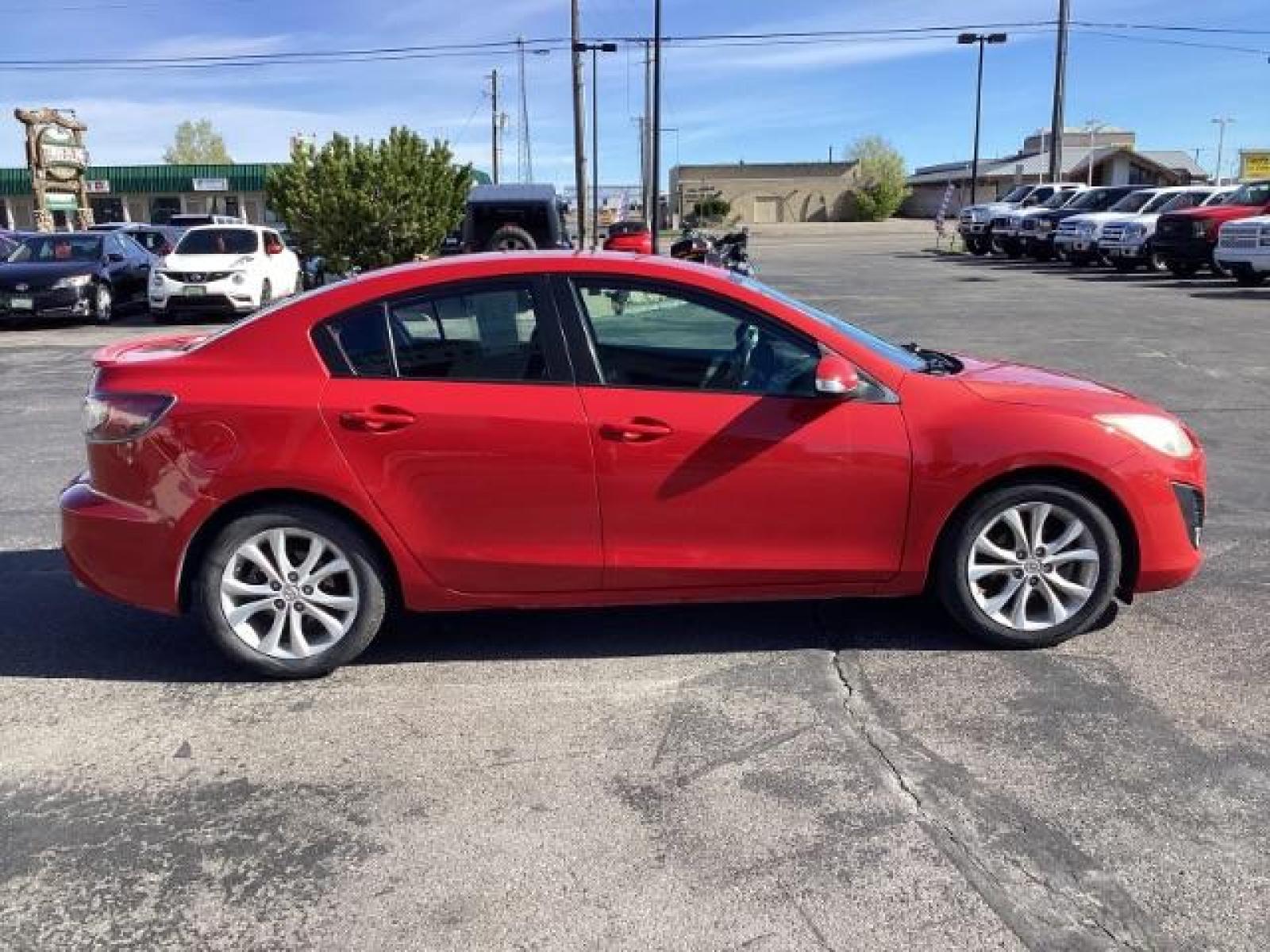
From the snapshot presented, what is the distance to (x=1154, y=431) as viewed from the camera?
4.48 meters

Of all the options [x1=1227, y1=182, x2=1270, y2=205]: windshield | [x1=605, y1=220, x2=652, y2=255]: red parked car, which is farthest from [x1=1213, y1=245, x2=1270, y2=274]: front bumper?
[x1=605, y1=220, x2=652, y2=255]: red parked car

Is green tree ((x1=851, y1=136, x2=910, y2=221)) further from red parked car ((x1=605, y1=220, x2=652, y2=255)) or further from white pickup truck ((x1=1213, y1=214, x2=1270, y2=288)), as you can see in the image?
white pickup truck ((x1=1213, y1=214, x2=1270, y2=288))

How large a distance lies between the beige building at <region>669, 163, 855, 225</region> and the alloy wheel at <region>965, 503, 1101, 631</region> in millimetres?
97412

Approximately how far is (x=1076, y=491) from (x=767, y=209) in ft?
326

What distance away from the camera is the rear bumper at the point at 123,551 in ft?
14.0

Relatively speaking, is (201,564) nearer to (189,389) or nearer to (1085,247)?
(189,389)

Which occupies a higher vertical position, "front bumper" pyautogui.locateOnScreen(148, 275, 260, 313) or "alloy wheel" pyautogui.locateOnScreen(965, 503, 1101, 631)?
"front bumper" pyautogui.locateOnScreen(148, 275, 260, 313)

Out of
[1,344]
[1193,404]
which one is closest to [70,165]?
[1,344]

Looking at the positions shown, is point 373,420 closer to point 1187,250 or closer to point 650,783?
point 650,783

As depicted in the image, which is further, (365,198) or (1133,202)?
(1133,202)

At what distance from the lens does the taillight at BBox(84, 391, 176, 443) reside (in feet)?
Answer: 13.9

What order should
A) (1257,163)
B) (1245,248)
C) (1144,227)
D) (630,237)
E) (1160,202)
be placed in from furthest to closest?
1. (1257,163)
2. (630,237)
3. (1160,202)
4. (1144,227)
5. (1245,248)

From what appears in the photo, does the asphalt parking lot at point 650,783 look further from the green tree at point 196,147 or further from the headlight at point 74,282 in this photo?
the green tree at point 196,147

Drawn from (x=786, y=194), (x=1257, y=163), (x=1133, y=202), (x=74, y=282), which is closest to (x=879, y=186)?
(x=786, y=194)
